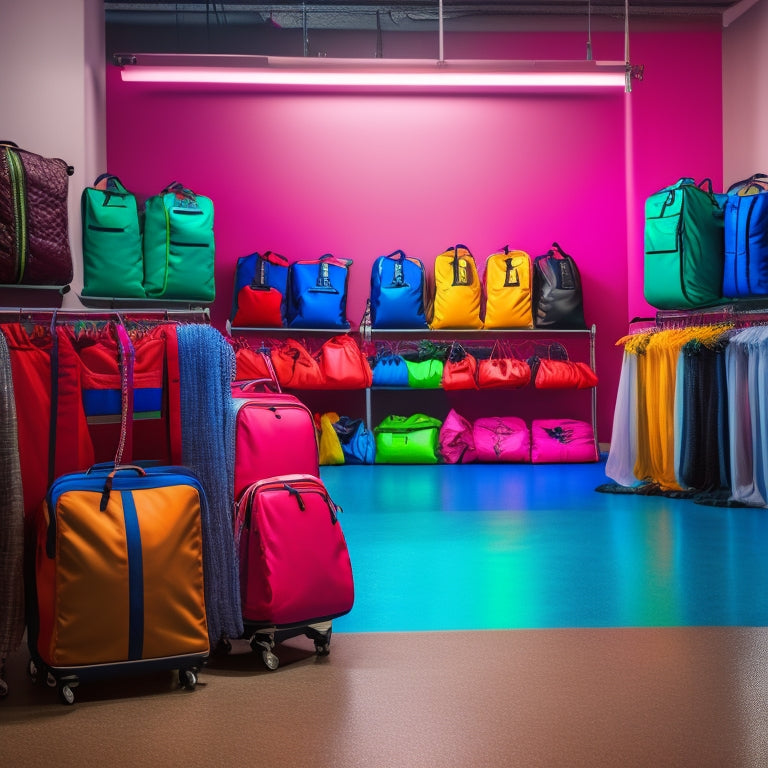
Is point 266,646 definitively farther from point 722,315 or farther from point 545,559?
point 722,315

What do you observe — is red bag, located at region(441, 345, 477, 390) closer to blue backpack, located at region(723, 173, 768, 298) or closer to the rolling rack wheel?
blue backpack, located at region(723, 173, 768, 298)

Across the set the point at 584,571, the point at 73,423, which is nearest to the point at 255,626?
the point at 73,423

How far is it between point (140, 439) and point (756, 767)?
164cm

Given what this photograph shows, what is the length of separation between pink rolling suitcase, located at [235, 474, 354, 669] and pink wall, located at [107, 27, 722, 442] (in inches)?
228

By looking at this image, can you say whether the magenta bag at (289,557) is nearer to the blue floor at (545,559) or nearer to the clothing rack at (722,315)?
the blue floor at (545,559)

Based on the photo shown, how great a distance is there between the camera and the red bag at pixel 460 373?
25.5 ft

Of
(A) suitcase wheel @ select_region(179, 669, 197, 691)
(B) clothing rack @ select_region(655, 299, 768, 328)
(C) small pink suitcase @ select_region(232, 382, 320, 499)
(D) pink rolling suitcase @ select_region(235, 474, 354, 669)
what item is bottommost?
(A) suitcase wheel @ select_region(179, 669, 197, 691)

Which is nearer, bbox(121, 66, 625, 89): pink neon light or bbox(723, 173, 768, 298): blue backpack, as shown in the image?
bbox(723, 173, 768, 298): blue backpack

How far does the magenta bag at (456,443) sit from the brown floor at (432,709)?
5.15 m

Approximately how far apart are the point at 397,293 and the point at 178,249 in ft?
6.37

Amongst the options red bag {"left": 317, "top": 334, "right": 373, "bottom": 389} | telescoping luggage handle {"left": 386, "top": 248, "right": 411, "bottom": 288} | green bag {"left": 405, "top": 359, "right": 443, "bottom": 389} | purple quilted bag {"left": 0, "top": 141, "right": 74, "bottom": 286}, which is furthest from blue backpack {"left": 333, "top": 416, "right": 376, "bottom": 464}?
purple quilted bag {"left": 0, "top": 141, "right": 74, "bottom": 286}

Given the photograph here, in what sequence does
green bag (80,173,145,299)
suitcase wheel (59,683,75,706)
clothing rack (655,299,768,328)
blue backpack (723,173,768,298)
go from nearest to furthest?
suitcase wheel (59,683,75,706) → blue backpack (723,173,768,298) → clothing rack (655,299,768,328) → green bag (80,173,145,299)

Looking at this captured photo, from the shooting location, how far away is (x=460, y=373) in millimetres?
7801

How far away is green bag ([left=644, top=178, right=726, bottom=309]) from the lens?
5.62m
